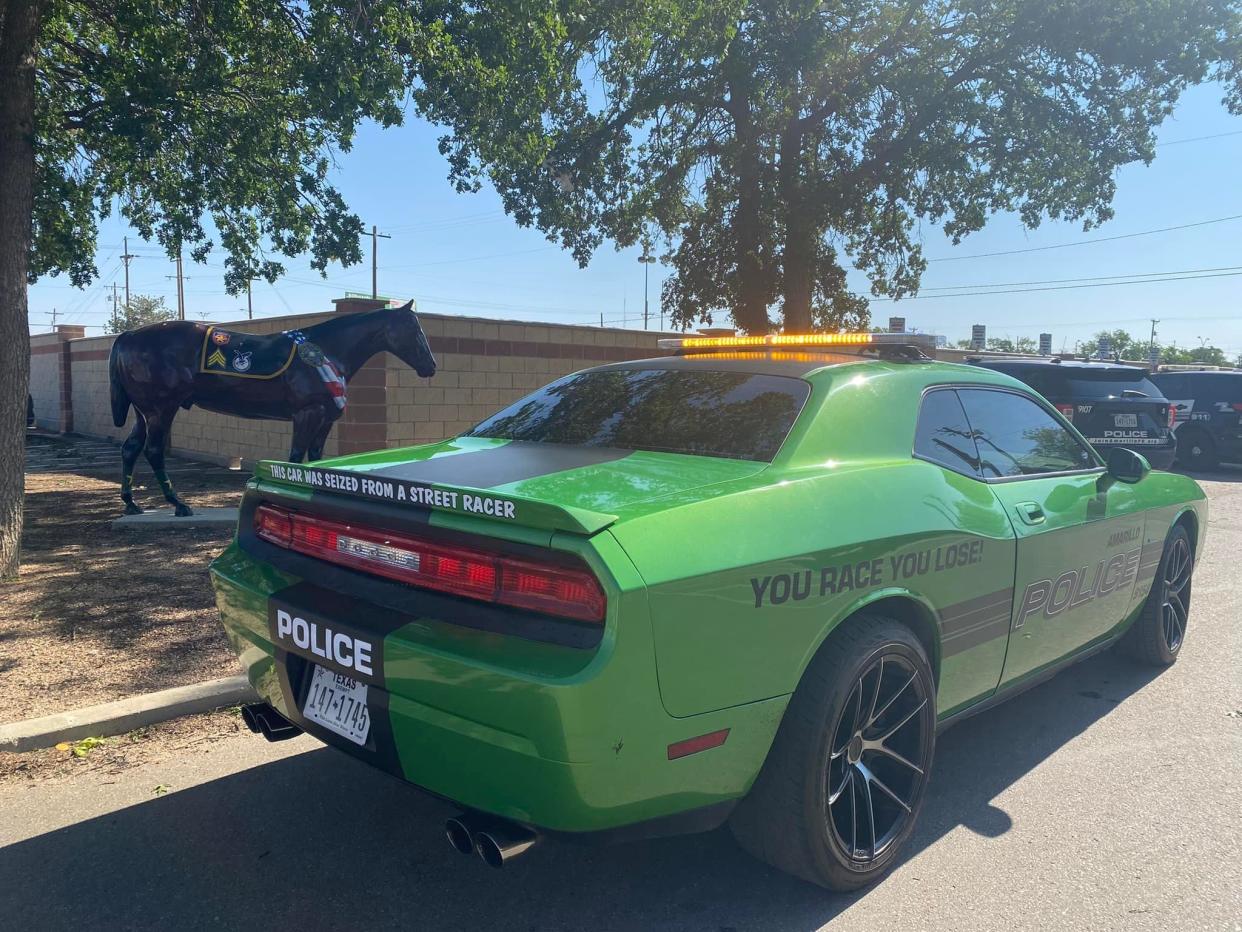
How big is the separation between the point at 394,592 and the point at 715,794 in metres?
1.04

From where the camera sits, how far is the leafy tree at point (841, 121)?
13.3 metres

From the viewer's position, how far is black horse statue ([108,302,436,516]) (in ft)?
29.0

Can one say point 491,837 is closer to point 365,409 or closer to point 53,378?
point 365,409

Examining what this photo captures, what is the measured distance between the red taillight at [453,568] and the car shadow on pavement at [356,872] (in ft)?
3.31

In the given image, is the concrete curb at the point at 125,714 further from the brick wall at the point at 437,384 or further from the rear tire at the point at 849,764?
the brick wall at the point at 437,384

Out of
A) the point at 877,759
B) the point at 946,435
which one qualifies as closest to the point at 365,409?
the point at 946,435

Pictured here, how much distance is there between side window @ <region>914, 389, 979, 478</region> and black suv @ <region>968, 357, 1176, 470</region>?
370 inches

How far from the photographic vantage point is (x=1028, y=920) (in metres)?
2.73

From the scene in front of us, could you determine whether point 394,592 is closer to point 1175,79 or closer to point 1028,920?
point 1028,920

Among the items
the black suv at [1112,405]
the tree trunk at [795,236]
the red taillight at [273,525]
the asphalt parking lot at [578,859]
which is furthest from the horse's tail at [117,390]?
the black suv at [1112,405]

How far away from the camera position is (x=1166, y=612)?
5.09 m

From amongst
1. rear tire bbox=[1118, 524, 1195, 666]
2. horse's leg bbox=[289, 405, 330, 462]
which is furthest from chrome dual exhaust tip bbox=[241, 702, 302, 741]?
horse's leg bbox=[289, 405, 330, 462]

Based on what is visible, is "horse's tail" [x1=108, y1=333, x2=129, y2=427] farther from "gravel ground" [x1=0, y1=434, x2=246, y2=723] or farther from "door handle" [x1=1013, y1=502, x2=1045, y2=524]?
"door handle" [x1=1013, y1=502, x2=1045, y2=524]

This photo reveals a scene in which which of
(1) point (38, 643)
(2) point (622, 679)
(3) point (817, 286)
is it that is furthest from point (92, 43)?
(3) point (817, 286)
